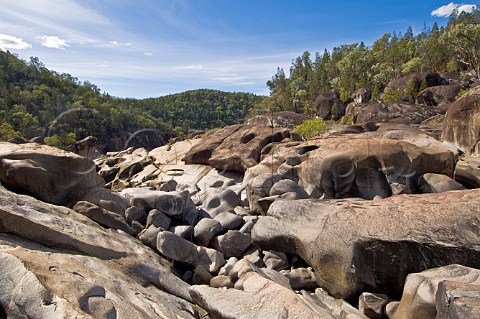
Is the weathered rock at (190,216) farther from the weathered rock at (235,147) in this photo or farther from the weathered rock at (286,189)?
the weathered rock at (235,147)

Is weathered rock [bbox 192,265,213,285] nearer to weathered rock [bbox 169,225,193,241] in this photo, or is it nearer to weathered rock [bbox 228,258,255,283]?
weathered rock [bbox 228,258,255,283]

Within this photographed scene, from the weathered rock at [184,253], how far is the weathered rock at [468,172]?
9.79 m

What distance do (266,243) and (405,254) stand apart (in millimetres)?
3754

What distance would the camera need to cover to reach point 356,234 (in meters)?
7.22

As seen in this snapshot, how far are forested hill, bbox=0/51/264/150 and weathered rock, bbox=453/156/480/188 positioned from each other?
4907 cm

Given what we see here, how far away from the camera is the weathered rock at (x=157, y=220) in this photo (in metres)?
10.0

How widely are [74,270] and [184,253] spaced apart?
355 cm

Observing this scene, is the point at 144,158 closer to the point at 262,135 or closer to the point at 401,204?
the point at 262,135

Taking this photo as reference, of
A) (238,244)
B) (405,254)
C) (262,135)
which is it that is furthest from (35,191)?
(262,135)

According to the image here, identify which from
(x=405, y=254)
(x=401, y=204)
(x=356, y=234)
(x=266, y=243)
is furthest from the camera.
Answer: (x=266, y=243)

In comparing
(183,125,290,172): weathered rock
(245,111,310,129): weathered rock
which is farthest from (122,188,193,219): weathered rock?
(245,111,310,129): weathered rock

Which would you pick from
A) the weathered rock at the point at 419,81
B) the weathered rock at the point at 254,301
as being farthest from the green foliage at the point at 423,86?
the weathered rock at the point at 254,301

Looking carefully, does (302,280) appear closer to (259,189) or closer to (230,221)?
(230,221)

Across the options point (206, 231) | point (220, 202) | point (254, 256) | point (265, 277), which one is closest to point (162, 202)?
point (206, 231)
